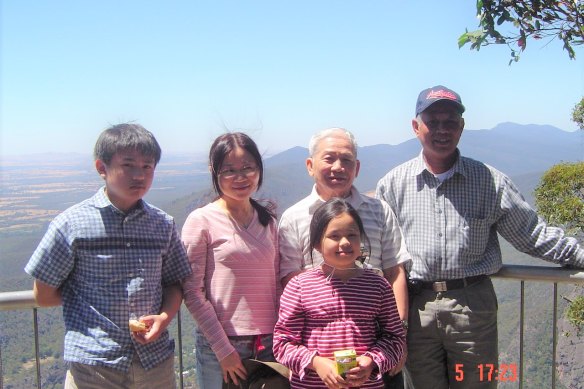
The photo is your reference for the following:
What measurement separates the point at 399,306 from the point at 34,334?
6.06ft

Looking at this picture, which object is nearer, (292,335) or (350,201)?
(292,335)

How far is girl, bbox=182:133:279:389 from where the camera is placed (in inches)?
92.7

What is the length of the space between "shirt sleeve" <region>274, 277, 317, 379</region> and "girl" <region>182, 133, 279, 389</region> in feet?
0.59

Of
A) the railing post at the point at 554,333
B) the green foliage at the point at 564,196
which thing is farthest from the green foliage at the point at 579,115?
the railing post at the point at 554,333

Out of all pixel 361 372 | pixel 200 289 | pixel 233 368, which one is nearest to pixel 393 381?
pixel 361 372

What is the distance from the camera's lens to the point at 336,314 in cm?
220

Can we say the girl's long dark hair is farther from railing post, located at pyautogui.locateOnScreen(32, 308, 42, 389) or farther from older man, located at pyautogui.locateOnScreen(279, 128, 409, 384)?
railing post, located at pyautogui.locateOnScreen(32, 308, 42, 389)

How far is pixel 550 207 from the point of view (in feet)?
30.1

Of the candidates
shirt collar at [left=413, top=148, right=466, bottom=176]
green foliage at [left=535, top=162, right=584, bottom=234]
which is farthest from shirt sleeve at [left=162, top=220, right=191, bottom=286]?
green foliage at [left=535, top=162, right=584, bottom=234]

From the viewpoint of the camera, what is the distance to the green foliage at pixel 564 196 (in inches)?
344

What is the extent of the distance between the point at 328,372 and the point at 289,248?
2.09 ft

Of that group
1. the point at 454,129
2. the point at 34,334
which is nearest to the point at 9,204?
the point at 34,334

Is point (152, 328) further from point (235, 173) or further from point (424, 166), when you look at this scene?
point (424, 166)
